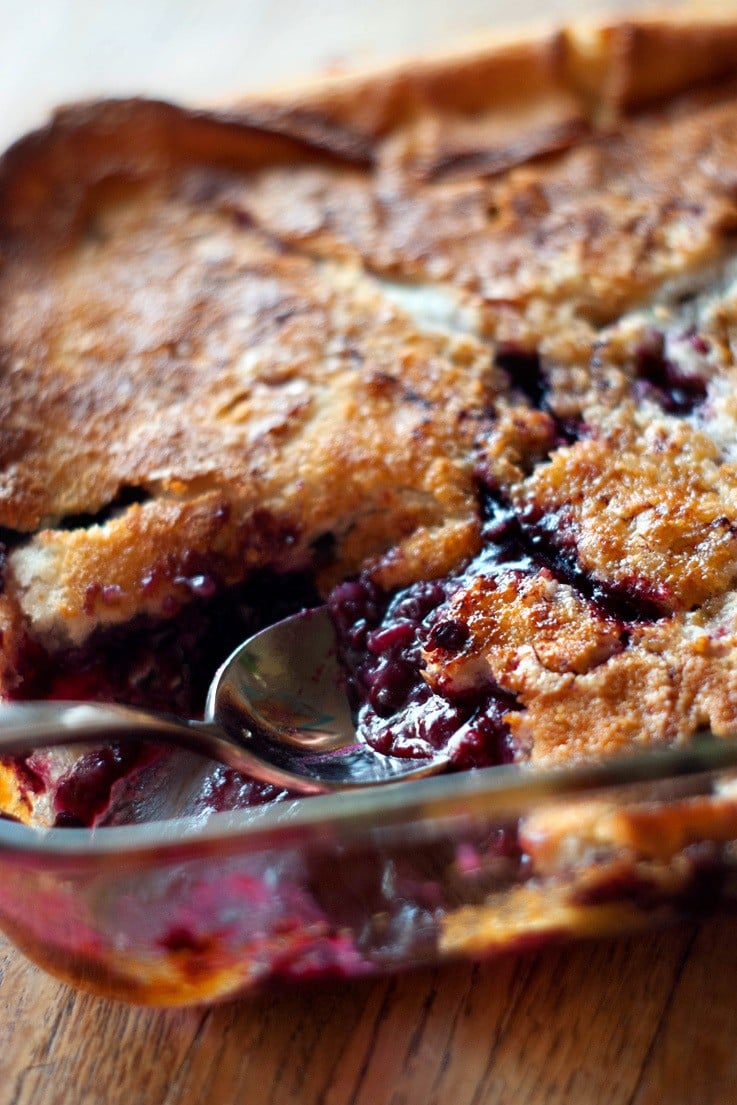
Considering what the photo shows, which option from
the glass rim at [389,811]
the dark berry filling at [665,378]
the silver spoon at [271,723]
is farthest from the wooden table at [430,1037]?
the dark berry filling at [665,378]

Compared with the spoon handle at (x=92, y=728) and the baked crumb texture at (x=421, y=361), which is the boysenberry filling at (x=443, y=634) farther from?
the spoon handle at (x=92, y=728)

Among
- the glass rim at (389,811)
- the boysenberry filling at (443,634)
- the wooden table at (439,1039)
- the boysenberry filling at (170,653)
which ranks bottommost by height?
the wooden table at (439,1039)

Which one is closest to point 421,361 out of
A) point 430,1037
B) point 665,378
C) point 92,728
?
point 665,378

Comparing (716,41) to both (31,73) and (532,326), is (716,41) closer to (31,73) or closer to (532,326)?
(532,326)

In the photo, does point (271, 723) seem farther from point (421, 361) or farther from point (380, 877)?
point (421, 361)

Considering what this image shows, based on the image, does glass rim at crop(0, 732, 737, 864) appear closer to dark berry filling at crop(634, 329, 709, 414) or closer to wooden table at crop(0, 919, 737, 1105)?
wooden table at crop(0, 919, 737, 1105)
